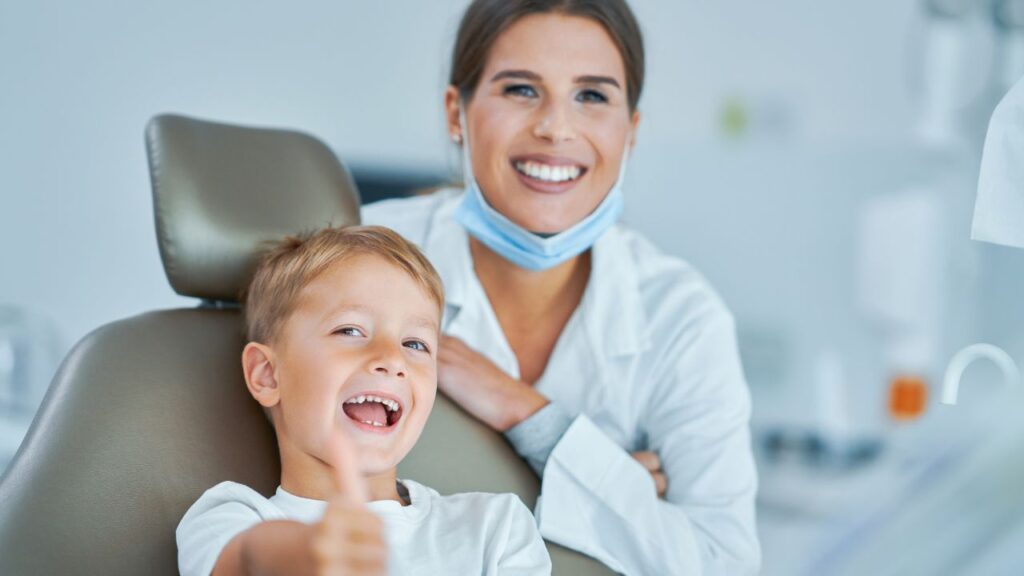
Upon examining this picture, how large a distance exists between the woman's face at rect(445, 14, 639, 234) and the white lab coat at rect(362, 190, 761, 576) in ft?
0.41

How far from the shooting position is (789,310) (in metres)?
3.85

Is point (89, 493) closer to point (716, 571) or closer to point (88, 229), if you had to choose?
point (716, 571)

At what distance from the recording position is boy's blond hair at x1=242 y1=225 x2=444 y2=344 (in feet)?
4.51

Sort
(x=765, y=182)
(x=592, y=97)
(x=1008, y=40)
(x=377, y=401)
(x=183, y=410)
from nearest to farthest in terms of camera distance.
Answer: (x=377, y=401) → (x=183, y=410) → (x=592, y=97) → (x=1008, y=40) → (x=765, y=182)

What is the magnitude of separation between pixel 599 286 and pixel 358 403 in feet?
1.88

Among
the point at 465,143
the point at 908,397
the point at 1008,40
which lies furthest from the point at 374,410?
the point at 1008,40

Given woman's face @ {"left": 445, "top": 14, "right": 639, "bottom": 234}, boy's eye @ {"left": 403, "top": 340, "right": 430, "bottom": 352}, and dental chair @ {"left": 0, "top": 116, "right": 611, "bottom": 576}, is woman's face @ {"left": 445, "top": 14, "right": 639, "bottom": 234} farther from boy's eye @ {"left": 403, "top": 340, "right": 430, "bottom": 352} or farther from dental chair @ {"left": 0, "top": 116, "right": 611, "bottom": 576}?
boy's eye @ {"left": 403, "top": 340, "right": 430, "bottom": 352}

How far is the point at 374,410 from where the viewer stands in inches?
51.8

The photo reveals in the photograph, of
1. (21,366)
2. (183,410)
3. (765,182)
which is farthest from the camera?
(765,182)

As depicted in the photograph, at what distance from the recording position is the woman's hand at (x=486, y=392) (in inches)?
62.3

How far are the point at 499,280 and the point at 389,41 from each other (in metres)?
2.86

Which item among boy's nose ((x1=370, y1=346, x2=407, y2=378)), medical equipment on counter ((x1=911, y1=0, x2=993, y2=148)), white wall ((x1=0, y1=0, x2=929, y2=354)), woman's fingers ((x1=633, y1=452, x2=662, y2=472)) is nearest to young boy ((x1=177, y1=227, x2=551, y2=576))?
boy's nose ((x1=370, y1=346, x2=407, y2=378))

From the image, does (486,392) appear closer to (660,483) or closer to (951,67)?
(660,483)

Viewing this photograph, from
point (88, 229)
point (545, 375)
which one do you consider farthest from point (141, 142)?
point (545, 375)
